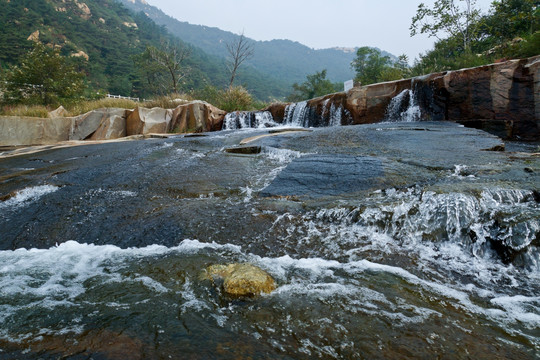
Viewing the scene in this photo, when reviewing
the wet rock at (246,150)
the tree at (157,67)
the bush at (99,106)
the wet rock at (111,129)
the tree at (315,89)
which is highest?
the tree at (157,67)

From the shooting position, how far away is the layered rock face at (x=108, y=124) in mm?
10484

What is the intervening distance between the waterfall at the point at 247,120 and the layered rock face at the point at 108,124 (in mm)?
619

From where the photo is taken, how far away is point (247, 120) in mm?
11875

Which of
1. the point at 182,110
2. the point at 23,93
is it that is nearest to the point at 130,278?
the point at 182,110

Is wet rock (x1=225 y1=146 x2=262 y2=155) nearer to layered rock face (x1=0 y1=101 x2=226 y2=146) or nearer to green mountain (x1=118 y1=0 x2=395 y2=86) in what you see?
layered rock face (x1=0 y1=101 x2=226 y2=146)

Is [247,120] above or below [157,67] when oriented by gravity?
below

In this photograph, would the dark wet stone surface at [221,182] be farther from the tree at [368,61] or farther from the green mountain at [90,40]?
the green mountain at [90,40]

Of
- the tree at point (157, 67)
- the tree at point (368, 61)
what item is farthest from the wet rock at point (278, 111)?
the tree at point (368, 61)

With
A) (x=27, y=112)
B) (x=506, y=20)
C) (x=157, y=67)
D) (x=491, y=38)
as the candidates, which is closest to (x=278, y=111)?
(x=27, y=112)

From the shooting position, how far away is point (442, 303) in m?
1.68

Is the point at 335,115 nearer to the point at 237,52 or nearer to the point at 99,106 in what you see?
the point at 99,106

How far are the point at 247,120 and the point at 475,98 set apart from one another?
25.5 ft

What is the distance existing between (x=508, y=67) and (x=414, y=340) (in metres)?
8.65

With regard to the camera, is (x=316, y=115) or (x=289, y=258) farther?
(x=316, y=115)
